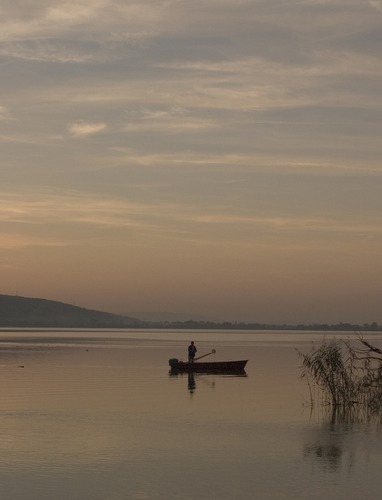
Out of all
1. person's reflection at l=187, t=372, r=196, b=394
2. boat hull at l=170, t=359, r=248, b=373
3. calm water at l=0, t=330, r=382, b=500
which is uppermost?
boat hull at l=170, t=359, r=248, b=373

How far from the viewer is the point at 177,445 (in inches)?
984

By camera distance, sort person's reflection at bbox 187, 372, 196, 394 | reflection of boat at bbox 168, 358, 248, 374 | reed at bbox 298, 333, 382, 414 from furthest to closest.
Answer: reflection of boat at bbox 168, 358, 248, 374, person's reflection at bbox 187, 372, 196, 394, reed at bbox 298, 333, 382, 414

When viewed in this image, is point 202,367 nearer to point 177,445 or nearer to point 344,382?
point 344,382

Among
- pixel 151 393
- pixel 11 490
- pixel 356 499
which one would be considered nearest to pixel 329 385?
pixel 151 393

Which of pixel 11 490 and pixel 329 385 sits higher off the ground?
pixel 329 385

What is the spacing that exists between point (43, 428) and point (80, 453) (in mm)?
4671

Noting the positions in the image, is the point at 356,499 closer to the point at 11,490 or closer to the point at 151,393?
the point at 11,490

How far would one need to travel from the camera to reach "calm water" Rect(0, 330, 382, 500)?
19438mm

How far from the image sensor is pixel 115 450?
936 inches

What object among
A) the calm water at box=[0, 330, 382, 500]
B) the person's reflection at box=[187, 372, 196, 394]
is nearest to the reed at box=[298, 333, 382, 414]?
the calm water at box=[0, 330, 382, 500]

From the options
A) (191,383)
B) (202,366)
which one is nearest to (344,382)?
(191,383)

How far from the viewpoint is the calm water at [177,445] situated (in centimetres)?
1944

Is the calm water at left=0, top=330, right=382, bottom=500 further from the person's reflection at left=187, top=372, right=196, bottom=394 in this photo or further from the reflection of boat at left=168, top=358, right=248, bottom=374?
the reflection of boat at left=168, top=358, right=248, bottom=374

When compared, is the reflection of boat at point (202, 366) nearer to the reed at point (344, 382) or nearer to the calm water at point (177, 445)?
the calm water at point (177, 445)
